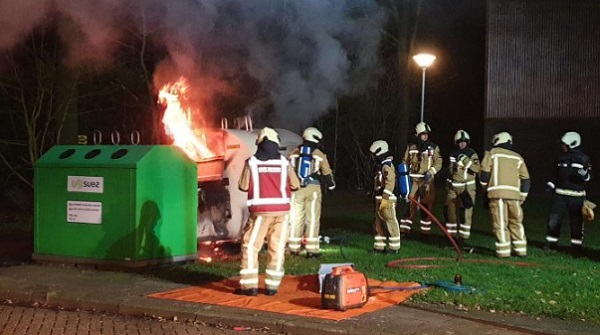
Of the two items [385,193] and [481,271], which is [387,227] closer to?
[385,193]

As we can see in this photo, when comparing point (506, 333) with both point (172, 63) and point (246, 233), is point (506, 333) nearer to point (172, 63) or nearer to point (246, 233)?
point (246, 233)

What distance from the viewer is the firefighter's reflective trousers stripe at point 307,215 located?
1123 centimetres

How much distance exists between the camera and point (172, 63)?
1848 cm

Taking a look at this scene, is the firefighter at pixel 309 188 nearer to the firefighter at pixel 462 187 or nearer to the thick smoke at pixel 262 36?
the firefighter at pixel 462 187

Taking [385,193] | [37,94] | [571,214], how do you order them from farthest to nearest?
1. [37,94]
2. [571,214]
3. [385,193]

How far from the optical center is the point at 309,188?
11281 mm

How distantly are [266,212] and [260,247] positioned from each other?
0.41 metres

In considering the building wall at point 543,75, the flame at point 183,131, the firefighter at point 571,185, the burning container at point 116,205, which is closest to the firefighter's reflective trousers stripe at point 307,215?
the burning container at point 116,205

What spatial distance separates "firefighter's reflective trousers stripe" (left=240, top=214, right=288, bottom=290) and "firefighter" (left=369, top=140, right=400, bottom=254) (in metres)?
3.10

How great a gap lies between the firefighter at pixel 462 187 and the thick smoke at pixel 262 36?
320 cm

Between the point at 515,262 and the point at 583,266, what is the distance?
92cm

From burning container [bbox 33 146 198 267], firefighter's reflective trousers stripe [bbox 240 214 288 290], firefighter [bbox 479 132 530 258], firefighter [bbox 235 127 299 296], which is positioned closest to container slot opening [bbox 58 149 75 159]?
burning container [bbox 33 146 198 267]

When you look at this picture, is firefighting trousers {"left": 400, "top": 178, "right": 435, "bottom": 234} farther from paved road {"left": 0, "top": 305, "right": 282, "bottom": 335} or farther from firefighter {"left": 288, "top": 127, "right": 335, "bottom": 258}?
paved road {"left": 0, "top": 305, "right": 282, "bottom": 335}

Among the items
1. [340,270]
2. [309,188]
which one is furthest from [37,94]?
[340,270]
